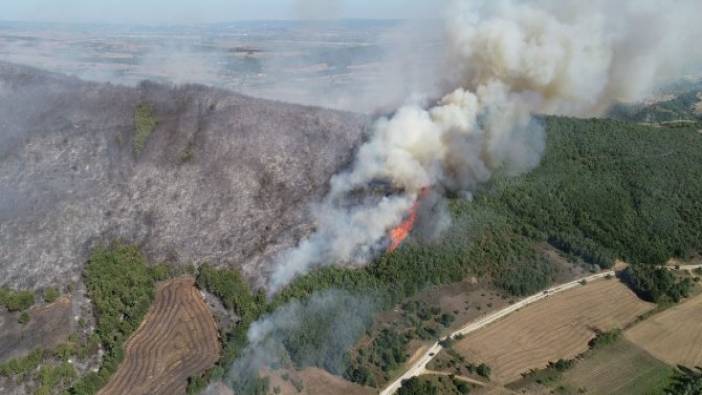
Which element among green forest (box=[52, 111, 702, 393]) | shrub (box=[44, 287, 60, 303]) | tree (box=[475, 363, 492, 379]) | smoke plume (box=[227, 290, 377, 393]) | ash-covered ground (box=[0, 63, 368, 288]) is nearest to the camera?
smoke plume (box=[227, 290, 377, 393])

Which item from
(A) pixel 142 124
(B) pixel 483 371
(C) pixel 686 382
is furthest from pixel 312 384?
(A) pixel 142 124

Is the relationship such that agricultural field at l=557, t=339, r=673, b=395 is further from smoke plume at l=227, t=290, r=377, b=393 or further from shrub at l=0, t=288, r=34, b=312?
shrub at l=0, t=288, r=34, b=312

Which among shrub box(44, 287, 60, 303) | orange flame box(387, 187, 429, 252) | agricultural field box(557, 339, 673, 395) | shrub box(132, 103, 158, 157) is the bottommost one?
agricultural field box(557, 339, 673, 395)

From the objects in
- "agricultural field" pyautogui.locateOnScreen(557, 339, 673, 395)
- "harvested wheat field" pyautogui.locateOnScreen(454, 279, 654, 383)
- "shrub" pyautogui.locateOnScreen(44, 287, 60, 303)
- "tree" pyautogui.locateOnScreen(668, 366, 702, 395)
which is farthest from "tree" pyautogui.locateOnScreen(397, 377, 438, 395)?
"shrub" pyautogui.locateOnScreen(44, 287, 60, 303)

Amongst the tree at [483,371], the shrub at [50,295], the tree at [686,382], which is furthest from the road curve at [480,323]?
the shrub at [50,295]

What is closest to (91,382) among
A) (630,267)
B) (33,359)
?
(33,359)

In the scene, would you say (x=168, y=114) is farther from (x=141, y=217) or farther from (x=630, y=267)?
(x=630, y=267)

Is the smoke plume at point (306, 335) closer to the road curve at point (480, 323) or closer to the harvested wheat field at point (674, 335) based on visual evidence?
the road curve at point (480, 323)

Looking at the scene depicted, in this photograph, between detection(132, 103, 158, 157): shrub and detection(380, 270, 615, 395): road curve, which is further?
detection(132, 103, 158, 157): shrub
